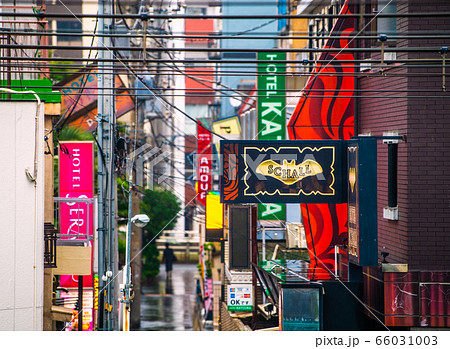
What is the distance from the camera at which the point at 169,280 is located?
5250 centimetres

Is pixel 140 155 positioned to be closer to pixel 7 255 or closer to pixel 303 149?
pixel 303 149

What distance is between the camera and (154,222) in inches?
2076

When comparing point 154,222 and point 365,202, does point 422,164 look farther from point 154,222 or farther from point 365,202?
point 154,222

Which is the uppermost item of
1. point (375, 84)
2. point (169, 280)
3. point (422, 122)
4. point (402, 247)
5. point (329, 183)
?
point (375, 84)

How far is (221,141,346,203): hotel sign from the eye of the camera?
13.2 m

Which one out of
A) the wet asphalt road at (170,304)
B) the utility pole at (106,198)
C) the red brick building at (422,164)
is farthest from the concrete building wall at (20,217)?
the wet asphalt road at (170,304)

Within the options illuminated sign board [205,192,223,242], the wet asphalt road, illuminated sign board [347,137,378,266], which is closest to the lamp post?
illuminated sign board [347,137,378,266]

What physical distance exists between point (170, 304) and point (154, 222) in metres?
10.1

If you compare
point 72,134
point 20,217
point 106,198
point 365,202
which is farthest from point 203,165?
point 20,217

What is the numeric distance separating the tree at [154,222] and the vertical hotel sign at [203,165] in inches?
608

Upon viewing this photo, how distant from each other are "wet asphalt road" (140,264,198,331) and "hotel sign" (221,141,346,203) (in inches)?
931

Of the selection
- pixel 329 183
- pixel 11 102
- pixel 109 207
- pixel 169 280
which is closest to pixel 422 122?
pixel 329 183

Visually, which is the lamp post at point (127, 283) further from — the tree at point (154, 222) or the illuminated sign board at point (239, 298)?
the tree at point (154, 222)

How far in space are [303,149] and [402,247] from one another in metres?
2.89
